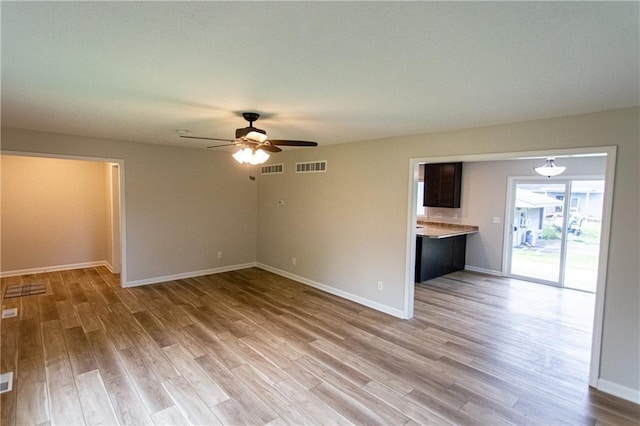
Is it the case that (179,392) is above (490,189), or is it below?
below

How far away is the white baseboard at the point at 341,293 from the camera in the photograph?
453 cm

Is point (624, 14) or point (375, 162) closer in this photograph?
point (624, 14)

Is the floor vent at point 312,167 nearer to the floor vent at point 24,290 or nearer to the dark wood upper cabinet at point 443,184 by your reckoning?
the dark wood upper cabinet at point 443,184

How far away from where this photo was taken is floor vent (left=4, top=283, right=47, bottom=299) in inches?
195

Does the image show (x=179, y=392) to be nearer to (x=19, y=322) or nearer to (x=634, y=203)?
(x=19, y=322)

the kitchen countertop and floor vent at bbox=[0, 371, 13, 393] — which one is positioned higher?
the kitchen countertop

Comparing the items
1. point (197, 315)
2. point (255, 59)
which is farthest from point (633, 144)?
point (197, 315)

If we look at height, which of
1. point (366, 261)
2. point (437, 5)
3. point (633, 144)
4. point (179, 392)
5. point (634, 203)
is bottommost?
point (179, 392)

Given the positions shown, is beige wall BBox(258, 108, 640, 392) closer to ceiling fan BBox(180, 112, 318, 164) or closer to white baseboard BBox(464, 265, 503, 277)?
ceiling fan BBox(180, 112, 318, 164)

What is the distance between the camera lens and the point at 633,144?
2701 millimetres

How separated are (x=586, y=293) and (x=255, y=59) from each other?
21.7 feet

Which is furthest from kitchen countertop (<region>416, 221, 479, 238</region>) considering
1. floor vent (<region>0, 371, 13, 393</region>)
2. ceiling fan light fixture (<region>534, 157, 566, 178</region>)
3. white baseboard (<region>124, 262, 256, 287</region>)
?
floor vent (<region>0, 371, 13, 393</region>)

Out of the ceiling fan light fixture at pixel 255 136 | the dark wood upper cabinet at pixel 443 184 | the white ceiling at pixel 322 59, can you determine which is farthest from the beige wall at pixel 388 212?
A: the dark wood upper cabinet at pixel 443 184

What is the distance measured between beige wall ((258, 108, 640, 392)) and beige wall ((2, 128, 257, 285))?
0.57m
